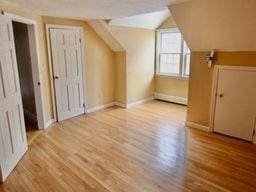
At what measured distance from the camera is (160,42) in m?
5.71

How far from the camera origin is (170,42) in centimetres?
556

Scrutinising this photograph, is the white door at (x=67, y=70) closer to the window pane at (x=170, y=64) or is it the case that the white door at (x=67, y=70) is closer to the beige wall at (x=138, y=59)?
the beige wall at (x=138, y=59)

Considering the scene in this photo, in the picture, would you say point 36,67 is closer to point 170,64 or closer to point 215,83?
point 215,83

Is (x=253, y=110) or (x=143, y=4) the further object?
(x=253, y=110)

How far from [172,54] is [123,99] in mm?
1910

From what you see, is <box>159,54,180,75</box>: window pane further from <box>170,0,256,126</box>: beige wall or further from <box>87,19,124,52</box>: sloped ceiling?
<box>170,0,256,126</box>: beige wall

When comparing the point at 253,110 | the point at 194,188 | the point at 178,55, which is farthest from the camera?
the point at 178,55

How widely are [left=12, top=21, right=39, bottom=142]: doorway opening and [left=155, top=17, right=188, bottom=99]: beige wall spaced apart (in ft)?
11.5

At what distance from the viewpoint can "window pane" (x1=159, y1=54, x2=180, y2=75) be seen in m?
5.55

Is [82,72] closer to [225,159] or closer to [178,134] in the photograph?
[178,134]

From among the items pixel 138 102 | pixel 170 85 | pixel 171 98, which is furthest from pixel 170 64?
pixel 138 102

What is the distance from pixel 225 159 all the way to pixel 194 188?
2.85 ft

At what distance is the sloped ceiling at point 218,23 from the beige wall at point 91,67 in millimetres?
2258

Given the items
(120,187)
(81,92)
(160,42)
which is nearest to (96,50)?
(81,92)
